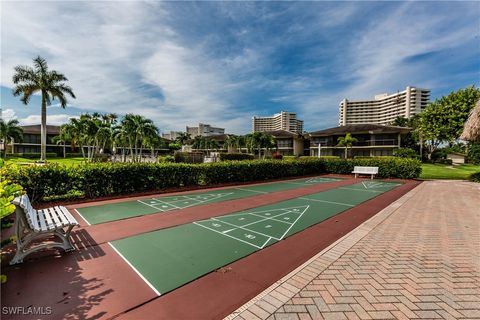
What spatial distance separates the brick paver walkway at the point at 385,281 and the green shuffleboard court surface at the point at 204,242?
1.28 m

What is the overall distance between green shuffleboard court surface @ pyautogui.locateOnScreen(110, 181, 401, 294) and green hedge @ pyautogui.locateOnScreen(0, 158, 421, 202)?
4.74 m

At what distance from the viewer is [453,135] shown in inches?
930

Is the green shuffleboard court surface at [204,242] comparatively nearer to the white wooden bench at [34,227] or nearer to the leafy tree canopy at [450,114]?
the white wooden bench at [34,227]

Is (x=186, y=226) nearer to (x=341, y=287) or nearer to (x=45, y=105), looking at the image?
(x=341, y=287)

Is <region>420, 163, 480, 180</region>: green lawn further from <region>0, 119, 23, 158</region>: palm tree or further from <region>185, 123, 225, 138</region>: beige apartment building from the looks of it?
<region>185, 123, 225, 138</region>: beige apartment building

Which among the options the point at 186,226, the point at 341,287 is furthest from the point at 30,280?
the point at 341,287

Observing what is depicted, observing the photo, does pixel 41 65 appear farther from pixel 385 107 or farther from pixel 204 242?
pixel 385 107

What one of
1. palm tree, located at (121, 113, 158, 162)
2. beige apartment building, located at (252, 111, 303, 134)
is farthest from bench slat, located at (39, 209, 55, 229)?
beige apartment building, located at (252, 111, 303, 134)

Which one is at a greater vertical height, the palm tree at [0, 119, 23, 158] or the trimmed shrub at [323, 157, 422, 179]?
the palm tree at [0, 119, 23, 158]

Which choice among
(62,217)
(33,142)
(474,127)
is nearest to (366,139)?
(474,127)

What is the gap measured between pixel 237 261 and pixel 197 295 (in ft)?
4.02

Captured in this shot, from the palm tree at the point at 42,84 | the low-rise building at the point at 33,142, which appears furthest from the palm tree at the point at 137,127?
the low-rise building at the point at 33,142

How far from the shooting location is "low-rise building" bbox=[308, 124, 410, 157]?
4197 centimetres

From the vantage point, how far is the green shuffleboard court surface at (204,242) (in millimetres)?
4031
